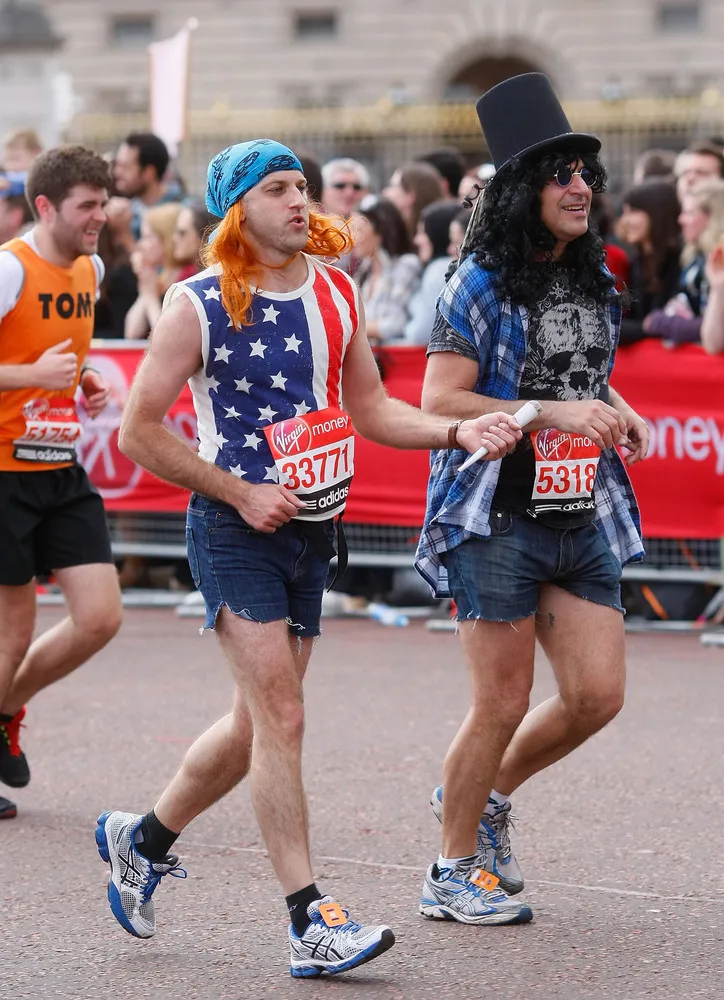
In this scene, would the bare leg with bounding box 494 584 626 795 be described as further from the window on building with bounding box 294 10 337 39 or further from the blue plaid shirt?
the window on building with bounding box 294 10 337 39

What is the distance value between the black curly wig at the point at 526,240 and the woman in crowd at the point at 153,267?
571 cm

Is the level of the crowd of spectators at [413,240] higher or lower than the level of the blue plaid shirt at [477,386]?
higher

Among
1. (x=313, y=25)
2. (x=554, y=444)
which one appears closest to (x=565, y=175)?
(x=554, y=444)

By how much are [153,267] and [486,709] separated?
625 cm

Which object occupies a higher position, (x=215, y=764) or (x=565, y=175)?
(x=565, y=175)

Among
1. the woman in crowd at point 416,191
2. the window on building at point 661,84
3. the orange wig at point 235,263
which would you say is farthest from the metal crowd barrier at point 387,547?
the window on building at point 661,84

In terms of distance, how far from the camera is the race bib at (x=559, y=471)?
473 cm

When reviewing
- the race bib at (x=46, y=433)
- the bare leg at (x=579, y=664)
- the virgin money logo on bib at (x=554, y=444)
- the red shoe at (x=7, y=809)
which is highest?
the virgin money logo on bib at (x=554, y=444)

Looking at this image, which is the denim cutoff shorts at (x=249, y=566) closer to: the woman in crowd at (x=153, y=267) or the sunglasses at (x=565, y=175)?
the sunglasses at (x=565, y=175)

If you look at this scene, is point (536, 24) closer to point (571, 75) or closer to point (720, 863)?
point (571, 75)

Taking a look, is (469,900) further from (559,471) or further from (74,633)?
(74,633)

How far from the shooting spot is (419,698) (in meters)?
7.89

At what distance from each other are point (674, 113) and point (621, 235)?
1087 inches

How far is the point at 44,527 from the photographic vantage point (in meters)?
6.16
